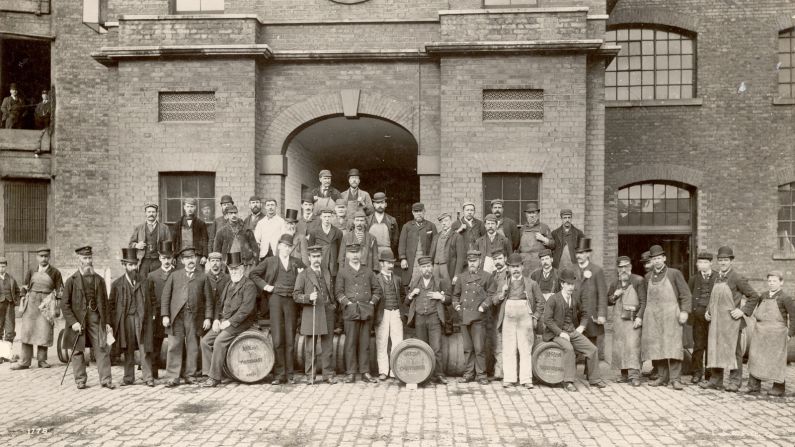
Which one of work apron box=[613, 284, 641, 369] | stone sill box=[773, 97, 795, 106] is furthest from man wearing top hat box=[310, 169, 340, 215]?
stone sill box=[773, 97, 795, 106]

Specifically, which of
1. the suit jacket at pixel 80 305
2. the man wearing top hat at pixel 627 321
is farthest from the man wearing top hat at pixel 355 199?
the man wearing top hat at pixel 627 321

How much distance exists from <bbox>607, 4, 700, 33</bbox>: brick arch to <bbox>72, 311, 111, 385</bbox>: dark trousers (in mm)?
13068

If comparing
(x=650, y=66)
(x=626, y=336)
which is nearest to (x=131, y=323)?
(x=626, y=336)

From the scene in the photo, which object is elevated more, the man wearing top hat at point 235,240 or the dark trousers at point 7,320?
the man wearing top hat at point 235,240

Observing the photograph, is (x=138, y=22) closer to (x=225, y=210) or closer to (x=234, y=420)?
(x=225, y=210)

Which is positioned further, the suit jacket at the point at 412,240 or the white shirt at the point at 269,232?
the suit jacket at the point at 412,240

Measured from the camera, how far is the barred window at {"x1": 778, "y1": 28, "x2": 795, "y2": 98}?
16469 millimetres

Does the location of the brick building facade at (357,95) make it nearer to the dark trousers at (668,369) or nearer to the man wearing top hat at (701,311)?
the man wearing top hat at (701,311)

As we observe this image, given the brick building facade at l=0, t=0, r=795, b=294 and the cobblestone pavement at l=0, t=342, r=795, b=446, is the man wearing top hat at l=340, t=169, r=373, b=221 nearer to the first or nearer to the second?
the brick building facade at l=0, t=0, r=795, b=294

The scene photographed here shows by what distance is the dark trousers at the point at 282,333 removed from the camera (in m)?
9.99

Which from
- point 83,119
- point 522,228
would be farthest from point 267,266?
point 83,119

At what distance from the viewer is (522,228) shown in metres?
12.4

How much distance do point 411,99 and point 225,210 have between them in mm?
4464

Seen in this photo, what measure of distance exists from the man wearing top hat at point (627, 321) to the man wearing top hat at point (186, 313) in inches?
237
